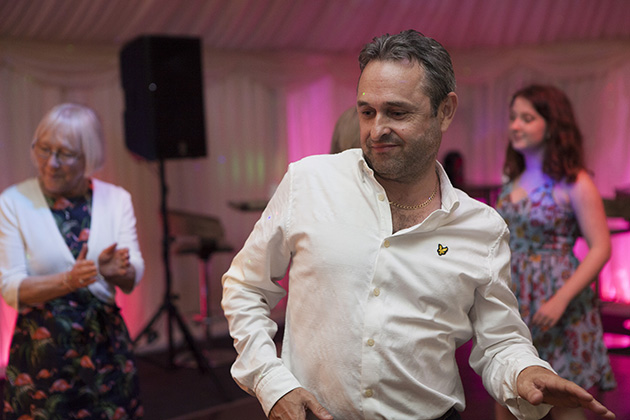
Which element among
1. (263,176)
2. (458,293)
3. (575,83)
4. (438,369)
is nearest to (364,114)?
(458,293)

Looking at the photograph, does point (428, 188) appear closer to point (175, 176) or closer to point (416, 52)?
point (416, 52)

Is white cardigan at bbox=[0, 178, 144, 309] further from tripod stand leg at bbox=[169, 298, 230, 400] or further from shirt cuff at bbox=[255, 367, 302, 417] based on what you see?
tripod stand leg at bbox=[169, 298, 230, 400]

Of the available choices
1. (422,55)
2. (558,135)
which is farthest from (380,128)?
(558,135)

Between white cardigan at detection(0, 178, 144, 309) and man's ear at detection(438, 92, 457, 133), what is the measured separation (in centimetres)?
154

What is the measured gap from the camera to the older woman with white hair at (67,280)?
2.51 meters

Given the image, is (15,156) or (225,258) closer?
(15,156)

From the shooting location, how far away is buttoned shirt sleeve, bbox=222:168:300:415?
1479 mm

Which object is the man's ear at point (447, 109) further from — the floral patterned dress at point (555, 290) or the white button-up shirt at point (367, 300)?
the floral patterned dress at point (555, 290)

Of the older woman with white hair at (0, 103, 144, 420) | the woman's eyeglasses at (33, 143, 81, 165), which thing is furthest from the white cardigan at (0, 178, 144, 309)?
the woman's eyeglasses at (33, 143, 81, 165)

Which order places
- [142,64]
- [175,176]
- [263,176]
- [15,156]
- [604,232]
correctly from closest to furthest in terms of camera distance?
[604,232] → [142,64] → [15,156] → [175,176] → [263,176]

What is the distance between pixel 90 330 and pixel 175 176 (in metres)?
3.25

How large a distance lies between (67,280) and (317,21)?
4.08 metres

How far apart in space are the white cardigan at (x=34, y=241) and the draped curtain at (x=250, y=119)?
2.61 m

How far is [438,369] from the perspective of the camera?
1.58 meters
